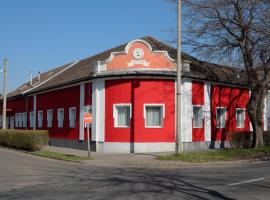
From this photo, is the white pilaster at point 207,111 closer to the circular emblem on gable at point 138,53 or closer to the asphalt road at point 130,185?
the circular emblem on gable at point 138,53

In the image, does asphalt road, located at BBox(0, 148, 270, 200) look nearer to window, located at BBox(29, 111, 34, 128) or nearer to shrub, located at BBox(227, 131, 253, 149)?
shrub, located at BBox(227, 131, 253, 149)

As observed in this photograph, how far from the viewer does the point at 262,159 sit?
2231 cm

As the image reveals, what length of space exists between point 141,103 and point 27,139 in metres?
8.13

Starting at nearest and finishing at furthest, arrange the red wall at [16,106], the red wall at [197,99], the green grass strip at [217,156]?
the green grass strip at [217,156], the red wall at [197,99], the red wall at [16,106]

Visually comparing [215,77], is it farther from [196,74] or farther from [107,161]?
[107,161]

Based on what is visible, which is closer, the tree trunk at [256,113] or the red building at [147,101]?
the red building at [147,101]

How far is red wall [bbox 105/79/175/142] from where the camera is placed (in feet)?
88.4

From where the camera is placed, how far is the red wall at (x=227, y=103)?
30656 millimetres

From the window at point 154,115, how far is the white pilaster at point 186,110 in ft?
4.83

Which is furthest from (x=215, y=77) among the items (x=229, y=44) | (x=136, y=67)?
(x=136, y=67)

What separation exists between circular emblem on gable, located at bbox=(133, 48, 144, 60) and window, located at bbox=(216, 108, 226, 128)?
310 inches

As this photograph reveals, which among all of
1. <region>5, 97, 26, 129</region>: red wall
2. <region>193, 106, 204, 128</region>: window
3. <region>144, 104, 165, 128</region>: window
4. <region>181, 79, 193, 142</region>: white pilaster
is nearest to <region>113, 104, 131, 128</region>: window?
<region>144, 104, 165, 128</region>: window

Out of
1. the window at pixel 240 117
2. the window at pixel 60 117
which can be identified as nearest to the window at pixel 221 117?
the window at pixel 240 117

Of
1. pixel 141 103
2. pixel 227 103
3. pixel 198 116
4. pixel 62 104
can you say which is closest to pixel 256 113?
pixel 198 116
